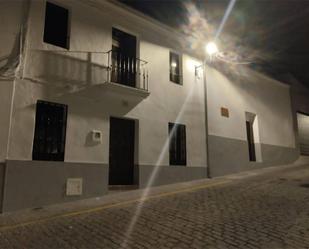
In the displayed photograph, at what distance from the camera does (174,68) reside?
464 inches

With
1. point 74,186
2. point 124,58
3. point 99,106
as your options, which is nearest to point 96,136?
point 99,106

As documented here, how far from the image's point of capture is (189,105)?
11648 millimetres

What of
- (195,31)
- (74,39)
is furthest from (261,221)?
(195,31)

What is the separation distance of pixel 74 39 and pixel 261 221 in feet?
24.5

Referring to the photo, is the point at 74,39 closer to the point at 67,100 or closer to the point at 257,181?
the point at 67,100

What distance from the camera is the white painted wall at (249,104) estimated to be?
12.9 meters

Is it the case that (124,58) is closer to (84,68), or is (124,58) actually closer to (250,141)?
(84,68)

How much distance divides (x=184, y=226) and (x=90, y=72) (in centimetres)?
578

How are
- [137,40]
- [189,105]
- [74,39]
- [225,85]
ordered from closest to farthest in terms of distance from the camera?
1. [74,39]
2. [137,40]
3. [189,105]
4. [225,85]

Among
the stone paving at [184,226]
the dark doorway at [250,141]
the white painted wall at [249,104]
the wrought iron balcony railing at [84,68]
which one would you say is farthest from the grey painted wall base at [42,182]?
the dark doorway at [250,141]

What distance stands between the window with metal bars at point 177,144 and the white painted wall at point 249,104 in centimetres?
167

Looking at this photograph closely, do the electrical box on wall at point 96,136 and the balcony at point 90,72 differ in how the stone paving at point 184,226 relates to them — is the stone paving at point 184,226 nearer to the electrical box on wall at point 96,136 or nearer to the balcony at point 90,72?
the electrical box on wall at point 96,136

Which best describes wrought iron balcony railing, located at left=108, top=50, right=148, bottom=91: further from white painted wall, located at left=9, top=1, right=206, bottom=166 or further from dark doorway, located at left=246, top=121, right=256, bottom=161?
dark doorway, located at left=246, top=121, right=256, bottom=161

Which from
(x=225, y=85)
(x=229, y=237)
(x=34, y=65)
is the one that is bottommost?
(x=229, y=237)
